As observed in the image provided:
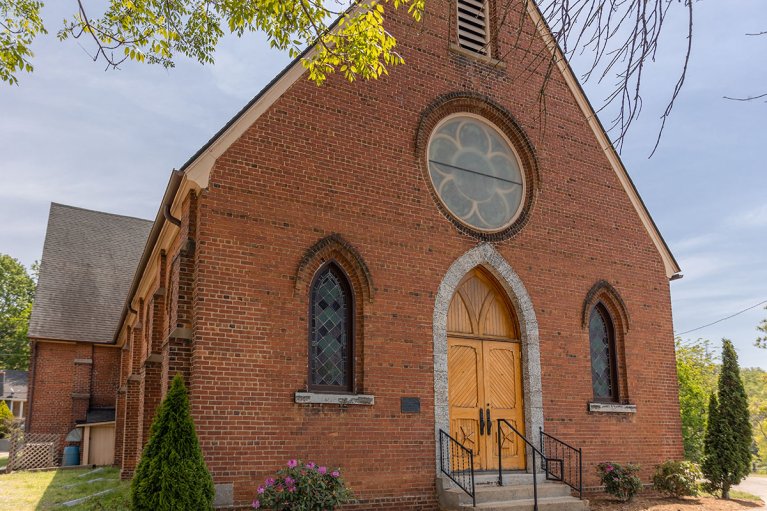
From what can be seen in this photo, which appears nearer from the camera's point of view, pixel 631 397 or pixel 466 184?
pixel 466 184

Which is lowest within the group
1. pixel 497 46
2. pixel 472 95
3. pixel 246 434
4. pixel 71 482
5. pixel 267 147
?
pixel 71 482

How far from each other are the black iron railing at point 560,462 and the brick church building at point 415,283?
51 mm

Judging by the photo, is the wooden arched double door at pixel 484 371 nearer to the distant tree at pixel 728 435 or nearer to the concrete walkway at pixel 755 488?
the distant tree at pixel 728 435

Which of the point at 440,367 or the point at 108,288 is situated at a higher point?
the point at 108,288

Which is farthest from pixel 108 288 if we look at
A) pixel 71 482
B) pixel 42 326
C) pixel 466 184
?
pixel 466 184

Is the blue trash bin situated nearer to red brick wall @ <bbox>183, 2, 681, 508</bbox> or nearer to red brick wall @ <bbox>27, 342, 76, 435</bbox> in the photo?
red brick wall @ <bbox>27, 342, 76, 435</bbox>

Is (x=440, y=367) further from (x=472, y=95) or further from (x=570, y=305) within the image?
(x=472, y=95)

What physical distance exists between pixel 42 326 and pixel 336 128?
753 inches

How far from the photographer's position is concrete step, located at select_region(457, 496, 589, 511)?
32.4 ft

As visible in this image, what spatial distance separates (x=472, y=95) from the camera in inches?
510

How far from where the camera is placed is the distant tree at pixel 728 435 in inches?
535

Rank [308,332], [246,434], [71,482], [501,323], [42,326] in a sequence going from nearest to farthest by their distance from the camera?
[246,434] < [308,332] < [501,323] < [71,482] < [42,326]

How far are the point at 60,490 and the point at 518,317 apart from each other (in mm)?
10766

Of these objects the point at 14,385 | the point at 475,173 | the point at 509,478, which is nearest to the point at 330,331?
the point at 509,478
